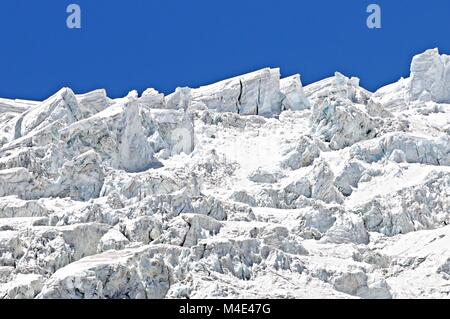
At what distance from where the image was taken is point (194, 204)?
116 metres

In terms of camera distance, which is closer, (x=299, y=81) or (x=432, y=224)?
(x=432, y=224)

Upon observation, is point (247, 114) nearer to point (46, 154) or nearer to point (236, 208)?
point (46, 154)

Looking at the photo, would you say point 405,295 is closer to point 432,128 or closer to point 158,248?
point 158,248

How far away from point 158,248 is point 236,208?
2074cm

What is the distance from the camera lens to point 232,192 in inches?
5049

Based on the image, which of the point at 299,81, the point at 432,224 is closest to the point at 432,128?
the point at 299,81

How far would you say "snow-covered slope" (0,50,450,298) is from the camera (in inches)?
3903

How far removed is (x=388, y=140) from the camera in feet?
451

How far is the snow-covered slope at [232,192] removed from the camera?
325ft
